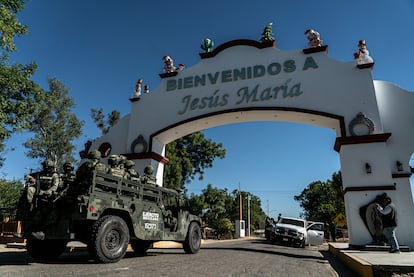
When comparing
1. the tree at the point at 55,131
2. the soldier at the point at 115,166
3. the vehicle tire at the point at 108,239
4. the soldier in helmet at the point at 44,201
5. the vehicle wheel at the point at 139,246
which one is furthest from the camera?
the tree at the point at 55,131

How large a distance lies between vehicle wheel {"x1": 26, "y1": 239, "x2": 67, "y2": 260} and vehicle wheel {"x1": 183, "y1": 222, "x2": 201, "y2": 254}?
3.38 m

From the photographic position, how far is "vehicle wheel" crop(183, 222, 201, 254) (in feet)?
28.6

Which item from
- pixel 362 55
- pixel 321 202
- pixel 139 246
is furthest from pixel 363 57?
pixel 321 202

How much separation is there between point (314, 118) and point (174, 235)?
709 cm

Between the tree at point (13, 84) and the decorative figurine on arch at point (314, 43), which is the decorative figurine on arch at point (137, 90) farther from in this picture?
the decorative figurine on arch at point (314, 43)

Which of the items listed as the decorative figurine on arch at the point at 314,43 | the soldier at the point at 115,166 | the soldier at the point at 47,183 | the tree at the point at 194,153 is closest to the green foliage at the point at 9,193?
the tree at the point at 194,153

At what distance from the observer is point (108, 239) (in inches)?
232

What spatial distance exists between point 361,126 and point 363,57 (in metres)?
2.73

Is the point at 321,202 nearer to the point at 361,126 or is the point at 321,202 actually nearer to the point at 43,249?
the point at 361,126

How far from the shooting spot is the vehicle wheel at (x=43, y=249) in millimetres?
6473

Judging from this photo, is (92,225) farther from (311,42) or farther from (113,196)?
(311,42)

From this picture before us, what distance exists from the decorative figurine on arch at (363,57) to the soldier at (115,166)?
919cm

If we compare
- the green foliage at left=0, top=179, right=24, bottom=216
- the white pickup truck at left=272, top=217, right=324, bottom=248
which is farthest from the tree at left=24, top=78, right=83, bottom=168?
the white pickup truck at left=272, top=217, right=324, bottom=248

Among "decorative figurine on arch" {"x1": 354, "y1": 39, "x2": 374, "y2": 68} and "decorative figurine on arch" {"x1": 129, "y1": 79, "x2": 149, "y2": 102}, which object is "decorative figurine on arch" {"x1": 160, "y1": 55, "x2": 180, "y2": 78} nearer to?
"decorative figurine on arch" {"x1": 129, "y1": 79, "x2": 149, "y2": 102}
